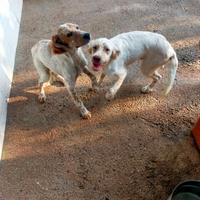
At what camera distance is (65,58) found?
7.70 feet

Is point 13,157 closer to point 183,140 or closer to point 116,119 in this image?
point 116,119

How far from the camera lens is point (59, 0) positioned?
3504 mm

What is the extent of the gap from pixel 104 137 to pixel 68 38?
0.73 meters

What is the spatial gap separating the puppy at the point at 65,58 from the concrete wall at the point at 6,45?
11.0 inches

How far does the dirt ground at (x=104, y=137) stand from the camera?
228 cm

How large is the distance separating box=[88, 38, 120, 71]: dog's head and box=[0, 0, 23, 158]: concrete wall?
33.0 inches

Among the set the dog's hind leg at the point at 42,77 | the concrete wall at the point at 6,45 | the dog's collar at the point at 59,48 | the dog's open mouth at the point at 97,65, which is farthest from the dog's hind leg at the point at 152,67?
the concrete wall at the point at 6,45

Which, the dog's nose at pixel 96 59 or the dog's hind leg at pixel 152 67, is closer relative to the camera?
the dog's nose at pixel 96 59

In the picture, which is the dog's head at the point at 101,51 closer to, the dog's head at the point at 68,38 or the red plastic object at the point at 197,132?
the dog's head at the point at 68,38

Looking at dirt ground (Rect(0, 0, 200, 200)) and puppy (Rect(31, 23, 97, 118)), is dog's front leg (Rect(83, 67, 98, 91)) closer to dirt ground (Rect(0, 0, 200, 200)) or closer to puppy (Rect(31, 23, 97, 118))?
puppy (Rect(31, 23, 97, 118))

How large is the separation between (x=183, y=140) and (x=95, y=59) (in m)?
0.84

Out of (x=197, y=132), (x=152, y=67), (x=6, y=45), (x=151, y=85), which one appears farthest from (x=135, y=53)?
(x=6, y=45)

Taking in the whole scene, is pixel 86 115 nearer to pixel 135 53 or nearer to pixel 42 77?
pixel 42 77

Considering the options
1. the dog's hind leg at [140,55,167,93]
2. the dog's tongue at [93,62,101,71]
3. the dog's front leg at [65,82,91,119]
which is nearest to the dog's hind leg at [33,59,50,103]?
the dog's front leg at [65,82,91,119]
